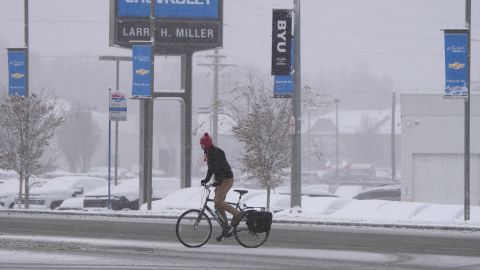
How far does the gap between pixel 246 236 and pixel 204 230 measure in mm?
680

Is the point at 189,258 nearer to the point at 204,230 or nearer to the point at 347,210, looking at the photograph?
the point at 204,230

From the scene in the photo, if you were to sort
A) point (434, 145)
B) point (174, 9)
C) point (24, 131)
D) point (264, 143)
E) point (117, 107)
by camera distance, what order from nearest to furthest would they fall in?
point (264, 143) < point (117, 107) < point (174, 9) < point (24, 131) < point (434, 145)

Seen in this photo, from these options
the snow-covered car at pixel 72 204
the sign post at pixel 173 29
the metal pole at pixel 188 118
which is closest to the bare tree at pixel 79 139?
the snow-covered car at pixel 72 204

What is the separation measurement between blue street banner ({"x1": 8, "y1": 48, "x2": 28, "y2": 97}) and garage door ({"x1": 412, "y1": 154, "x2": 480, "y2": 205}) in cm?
1888

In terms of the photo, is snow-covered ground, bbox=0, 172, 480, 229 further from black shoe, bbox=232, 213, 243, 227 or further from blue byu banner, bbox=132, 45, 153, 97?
black shoe, bbox=232, 213, 243, 227

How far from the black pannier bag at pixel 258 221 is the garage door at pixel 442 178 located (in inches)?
1274

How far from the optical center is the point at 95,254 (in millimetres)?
16312

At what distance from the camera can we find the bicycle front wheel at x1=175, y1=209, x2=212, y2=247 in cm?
1775

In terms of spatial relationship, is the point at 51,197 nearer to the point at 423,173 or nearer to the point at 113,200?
the point at 113,200

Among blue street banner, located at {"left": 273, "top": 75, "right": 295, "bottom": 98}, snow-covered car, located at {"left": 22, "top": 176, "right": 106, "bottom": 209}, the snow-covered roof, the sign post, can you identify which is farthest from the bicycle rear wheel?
the snow-covered roof

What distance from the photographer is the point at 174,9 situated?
3753 centimetres

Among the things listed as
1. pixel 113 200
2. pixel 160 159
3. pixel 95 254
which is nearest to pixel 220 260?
pixel 95 254

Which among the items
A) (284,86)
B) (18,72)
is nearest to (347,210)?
(284,86)

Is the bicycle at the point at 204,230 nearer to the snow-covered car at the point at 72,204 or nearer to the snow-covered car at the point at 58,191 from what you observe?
the snow-covered car at the point at 72,204
